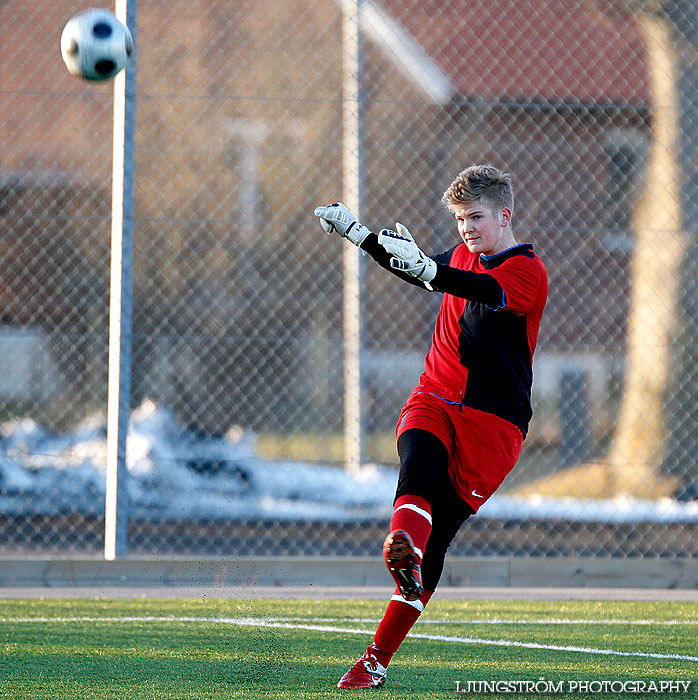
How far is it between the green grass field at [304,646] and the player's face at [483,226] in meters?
1.44

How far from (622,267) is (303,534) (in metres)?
8.22

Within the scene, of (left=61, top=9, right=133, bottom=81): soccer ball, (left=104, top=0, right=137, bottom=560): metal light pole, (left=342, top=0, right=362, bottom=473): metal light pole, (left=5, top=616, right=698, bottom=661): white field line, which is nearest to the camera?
(left=5, top=616, right=698, bottom=661): white field line

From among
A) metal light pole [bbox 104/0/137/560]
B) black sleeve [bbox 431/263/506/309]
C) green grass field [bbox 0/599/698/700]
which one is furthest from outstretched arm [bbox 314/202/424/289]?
metal light pole [bbox 104/0/137/560]

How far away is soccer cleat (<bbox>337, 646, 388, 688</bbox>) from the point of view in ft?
11.5

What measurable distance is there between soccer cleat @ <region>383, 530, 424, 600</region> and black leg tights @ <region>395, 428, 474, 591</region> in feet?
0.88

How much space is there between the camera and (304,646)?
4305 millimetres

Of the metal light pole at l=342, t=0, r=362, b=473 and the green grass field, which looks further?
the metal light pole at l=342, t=0, r=362, b=473

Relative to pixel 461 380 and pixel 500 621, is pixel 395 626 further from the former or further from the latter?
pixel 500 621

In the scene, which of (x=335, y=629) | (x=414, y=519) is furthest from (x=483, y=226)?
(x=335, y=629)

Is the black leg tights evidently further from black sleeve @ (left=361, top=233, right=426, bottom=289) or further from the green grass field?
black sleeve @ (left=361, top=233, right=426, bottom=289)

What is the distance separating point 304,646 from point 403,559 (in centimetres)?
122

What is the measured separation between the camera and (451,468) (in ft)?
12.0

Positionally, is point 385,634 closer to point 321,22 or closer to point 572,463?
point 572,463

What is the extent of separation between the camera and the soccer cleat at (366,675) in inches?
138
